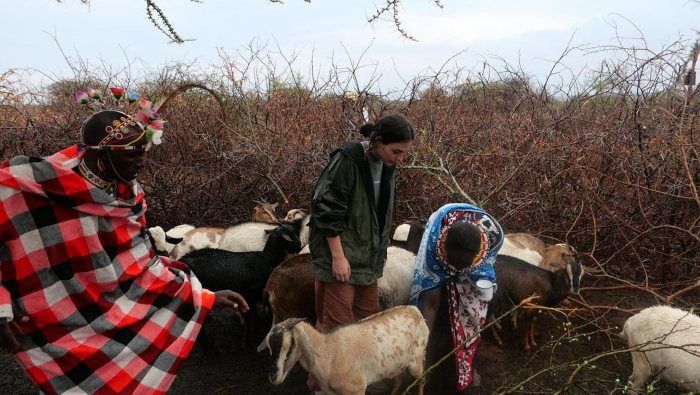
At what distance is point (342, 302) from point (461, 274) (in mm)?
991

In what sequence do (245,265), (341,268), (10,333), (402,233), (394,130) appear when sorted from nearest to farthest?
(10,333)
(394,130)
(341,268)
(245,265)
(402,233)

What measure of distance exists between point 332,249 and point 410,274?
160 cm

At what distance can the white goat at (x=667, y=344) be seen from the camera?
3.44 metres

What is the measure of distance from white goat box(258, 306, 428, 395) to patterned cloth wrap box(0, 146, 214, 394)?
0.56 meters

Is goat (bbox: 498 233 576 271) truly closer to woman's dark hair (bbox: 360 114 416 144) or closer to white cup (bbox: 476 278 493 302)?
white cup (bbox: 476 278 493 302)

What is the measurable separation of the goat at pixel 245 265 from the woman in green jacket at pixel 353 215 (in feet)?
5.31

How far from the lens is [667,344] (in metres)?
3.45

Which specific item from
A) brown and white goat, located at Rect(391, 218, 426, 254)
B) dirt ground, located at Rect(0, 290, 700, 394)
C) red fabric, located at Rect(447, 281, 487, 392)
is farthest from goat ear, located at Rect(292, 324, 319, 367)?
brown and white goat, located at Rect(391, 218, 426, 254)

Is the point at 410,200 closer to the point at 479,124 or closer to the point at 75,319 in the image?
the point at 479,124

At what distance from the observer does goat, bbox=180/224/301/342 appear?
15.7 ft

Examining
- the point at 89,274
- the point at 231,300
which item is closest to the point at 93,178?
the point at 89,274

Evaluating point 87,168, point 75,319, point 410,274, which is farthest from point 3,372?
point 410,274

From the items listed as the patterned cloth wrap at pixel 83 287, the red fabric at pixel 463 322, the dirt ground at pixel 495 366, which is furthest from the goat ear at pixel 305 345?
the red fabric at pixel 463 322

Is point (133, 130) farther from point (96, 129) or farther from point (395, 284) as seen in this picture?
point (395, 284)
